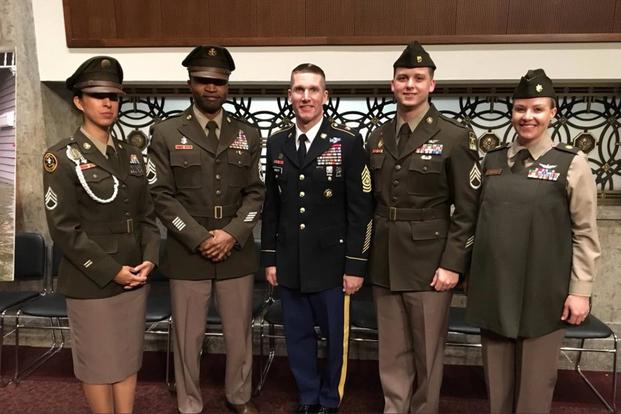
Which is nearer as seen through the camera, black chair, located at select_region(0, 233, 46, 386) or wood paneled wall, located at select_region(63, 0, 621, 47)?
wood paneled wall, located at select_region(63, 0, 621, 47)

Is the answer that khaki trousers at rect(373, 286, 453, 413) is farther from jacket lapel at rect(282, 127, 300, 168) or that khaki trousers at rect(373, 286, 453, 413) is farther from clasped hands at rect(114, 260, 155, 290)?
clasped hands at rect(114, 260, 155, 290)

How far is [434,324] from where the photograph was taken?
2.11 meters

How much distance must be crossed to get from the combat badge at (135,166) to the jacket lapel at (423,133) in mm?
1162

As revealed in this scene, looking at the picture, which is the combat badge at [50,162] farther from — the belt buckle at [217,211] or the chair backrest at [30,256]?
the chair backrest at [30,256]

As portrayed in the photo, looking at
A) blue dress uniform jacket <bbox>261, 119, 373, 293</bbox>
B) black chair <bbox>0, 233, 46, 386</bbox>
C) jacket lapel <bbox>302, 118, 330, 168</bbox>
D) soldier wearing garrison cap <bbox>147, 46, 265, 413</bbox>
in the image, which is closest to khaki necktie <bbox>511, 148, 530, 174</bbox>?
blue dress uniform jacket <bbox>261, 119, 373, 293</bbox>

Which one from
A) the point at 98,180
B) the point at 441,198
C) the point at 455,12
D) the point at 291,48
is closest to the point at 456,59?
the point at 455,12

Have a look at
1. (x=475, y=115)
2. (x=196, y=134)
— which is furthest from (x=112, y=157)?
(x=475, y=115)

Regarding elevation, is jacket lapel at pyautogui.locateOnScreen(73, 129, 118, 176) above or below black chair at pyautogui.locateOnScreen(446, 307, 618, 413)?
above

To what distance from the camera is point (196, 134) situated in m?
2.19

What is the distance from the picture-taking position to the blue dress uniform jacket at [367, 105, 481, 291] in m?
2.01

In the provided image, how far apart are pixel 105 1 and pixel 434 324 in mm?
2817

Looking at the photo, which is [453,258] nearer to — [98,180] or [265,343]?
[98,180]

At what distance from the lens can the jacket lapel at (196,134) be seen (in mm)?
2180

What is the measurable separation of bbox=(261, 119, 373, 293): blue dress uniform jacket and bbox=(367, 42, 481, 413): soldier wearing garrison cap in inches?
3.4
